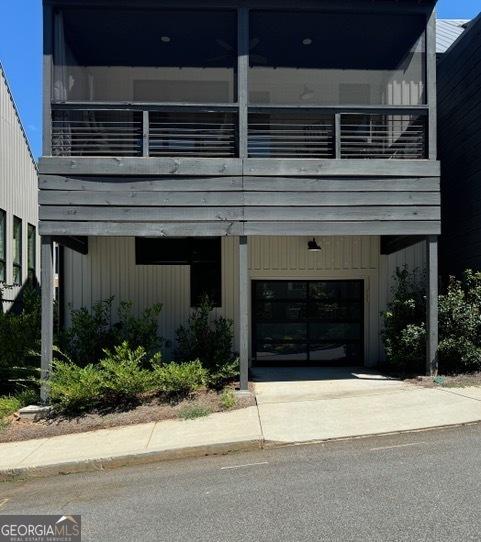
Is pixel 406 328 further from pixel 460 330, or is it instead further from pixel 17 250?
pixel 17 250

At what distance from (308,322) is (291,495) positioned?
275 inches

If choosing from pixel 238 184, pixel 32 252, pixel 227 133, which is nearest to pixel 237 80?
pixel 227 133

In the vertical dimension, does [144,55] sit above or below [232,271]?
above

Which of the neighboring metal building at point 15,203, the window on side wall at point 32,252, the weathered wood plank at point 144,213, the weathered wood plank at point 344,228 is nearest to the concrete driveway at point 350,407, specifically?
the weathered wood plank at point 344,228

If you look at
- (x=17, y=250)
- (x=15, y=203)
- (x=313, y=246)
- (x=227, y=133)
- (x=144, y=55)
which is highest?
(x=144, y=55)

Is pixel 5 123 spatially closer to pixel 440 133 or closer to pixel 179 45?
pixel 179 45

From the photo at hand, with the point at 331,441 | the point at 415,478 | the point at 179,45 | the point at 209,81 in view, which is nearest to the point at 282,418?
the point at 331,441

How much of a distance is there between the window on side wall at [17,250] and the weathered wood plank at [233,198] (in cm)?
858

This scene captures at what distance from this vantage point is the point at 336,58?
1047 cm

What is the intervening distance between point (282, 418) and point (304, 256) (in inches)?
193

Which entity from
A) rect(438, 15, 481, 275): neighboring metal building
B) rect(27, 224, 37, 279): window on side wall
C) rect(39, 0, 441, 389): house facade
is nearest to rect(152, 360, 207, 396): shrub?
rect(39, 0, 441, 389): house facade

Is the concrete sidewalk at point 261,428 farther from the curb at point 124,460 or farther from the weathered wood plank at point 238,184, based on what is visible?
the weathered wood plank at point 238,184

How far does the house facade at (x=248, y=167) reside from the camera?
27.0ft

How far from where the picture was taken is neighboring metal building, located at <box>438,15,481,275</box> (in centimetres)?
1007
